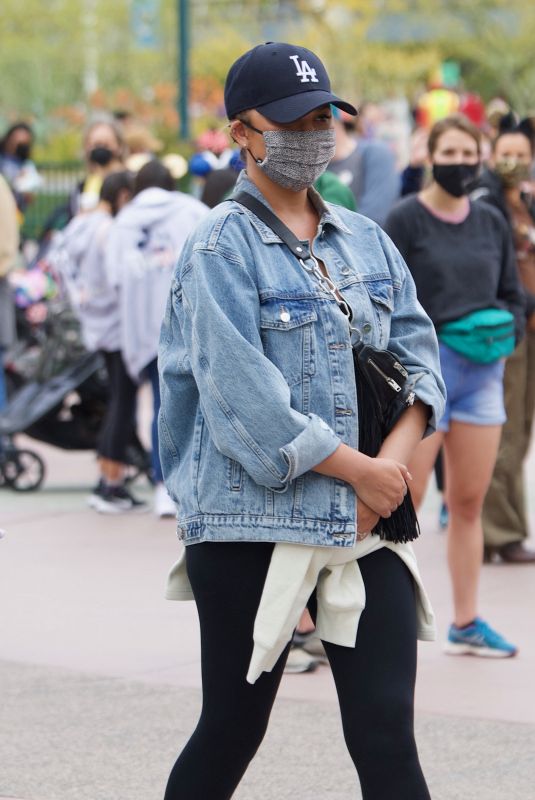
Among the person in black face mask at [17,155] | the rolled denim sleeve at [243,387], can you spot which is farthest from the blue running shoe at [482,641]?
the person in black face mask at [17,155]

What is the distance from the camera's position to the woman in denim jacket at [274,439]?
3158 mm

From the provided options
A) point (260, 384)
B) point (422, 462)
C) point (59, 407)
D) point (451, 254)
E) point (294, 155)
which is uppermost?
point (294, 155)

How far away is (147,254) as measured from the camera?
8680 mm

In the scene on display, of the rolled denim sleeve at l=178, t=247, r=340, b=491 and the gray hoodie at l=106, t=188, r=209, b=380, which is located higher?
the rolled denim sleeve at l=178, t=247, r=340, b=491

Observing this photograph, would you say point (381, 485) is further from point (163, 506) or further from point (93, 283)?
point (93, 283)

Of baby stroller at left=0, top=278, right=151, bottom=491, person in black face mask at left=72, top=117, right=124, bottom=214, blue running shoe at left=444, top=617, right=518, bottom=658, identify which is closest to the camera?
blue running shoe at left=444, top=617, right=518, bottom=658

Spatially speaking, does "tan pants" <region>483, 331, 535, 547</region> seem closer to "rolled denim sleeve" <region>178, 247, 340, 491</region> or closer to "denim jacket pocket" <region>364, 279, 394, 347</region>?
"denim jacket pocket" <region>364, 279, 394, 347</region>

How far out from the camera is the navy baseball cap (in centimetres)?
323

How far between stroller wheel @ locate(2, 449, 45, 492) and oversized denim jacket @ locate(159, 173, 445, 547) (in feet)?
21.7

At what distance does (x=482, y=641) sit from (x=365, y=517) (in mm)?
2801

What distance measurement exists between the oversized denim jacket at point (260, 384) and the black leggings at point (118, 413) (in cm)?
582

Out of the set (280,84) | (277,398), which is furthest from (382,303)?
(280,84)

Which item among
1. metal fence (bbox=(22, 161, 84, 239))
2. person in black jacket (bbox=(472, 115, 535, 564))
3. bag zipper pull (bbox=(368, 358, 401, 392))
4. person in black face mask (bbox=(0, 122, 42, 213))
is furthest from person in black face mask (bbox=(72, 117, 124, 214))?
metal fence (bbox=(22, 161, 84, 239))

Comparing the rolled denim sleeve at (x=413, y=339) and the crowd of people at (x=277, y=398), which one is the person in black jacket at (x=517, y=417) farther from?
the crowd of people at (x=277, y=398)
